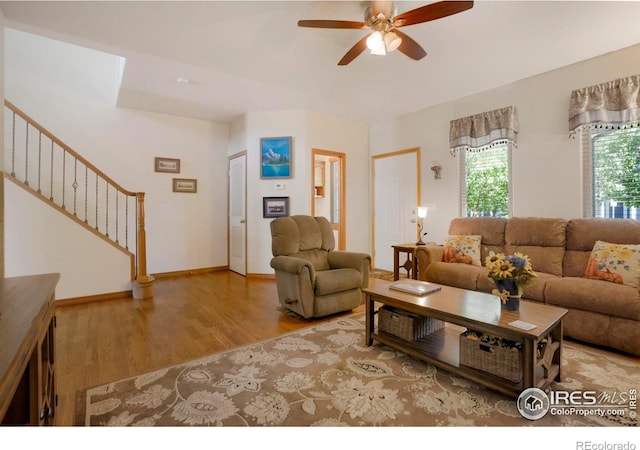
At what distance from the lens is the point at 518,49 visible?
301 centimetres

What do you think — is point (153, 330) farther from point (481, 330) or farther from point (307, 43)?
point (307, 43)

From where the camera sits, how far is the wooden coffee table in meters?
1.64

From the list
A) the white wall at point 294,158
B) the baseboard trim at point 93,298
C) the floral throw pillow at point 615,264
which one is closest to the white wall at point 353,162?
the white wall at point 294,158

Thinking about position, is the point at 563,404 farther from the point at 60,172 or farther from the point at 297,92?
the point at 60,172

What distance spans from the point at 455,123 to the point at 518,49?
1.33m

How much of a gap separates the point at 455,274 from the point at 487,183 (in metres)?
1.60

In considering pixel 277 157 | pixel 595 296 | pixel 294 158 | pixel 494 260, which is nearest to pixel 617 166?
pixel 595 296

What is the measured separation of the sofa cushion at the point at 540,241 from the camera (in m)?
3.04

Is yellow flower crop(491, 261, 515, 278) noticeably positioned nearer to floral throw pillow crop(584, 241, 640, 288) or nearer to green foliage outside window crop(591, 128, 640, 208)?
floral throw pillow crop(584, 241, 640, 288)

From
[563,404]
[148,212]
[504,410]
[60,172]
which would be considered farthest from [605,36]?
[60,172]

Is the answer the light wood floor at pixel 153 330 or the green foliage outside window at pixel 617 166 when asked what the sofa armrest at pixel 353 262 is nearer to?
the light wood floor at pixel 153 330

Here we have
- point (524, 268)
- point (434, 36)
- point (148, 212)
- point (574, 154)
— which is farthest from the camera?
point (148, 212)

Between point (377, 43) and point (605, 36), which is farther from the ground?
point (605, 36)

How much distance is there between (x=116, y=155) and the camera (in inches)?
184
